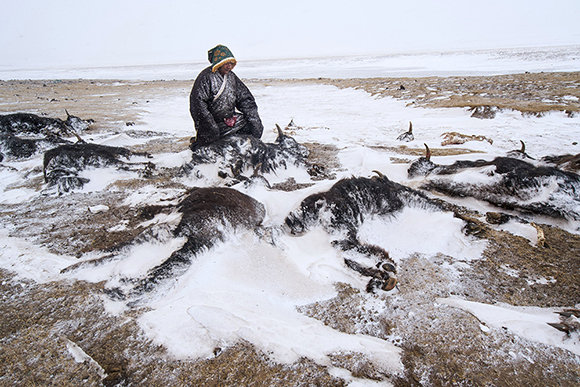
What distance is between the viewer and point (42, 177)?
5.24 metres

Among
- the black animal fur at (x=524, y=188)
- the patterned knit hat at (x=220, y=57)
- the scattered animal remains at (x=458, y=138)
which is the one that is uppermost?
the patterned knit hat at (x=220, y=57)

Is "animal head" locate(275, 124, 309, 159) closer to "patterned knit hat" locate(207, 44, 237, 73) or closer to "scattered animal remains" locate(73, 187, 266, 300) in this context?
"patterned knit hat" locate(207, 44, 237, 73)

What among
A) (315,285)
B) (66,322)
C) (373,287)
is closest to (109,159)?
(66,322)

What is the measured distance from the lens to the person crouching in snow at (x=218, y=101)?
4.81 meters

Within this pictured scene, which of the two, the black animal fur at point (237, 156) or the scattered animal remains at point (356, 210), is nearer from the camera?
the scattered animal remains at point (356, 210)

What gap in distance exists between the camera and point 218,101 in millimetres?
5027

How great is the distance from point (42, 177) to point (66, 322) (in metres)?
4.49

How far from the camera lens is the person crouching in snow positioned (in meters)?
4.81

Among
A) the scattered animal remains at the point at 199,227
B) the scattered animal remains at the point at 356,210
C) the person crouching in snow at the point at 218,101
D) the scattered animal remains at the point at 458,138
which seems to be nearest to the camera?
the scattered animal remains at the point at 199,227

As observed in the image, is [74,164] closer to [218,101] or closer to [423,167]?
[218,101]

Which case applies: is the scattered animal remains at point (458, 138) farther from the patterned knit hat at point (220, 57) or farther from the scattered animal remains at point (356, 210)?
the patterned knit hat at point (220, 57)

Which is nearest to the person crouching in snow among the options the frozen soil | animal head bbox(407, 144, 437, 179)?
the frozen soil

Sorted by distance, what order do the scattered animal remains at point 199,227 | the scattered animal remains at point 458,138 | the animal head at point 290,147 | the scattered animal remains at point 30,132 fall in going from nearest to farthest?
the scattered animal remains at point 199,227 → the animal head at point 290,147 → the scattered animal remains at point 30,132 → the scattered animal remains at point 458,138

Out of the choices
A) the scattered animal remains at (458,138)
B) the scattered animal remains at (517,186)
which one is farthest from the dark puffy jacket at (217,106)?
the scattered animal remains at (458,138)
